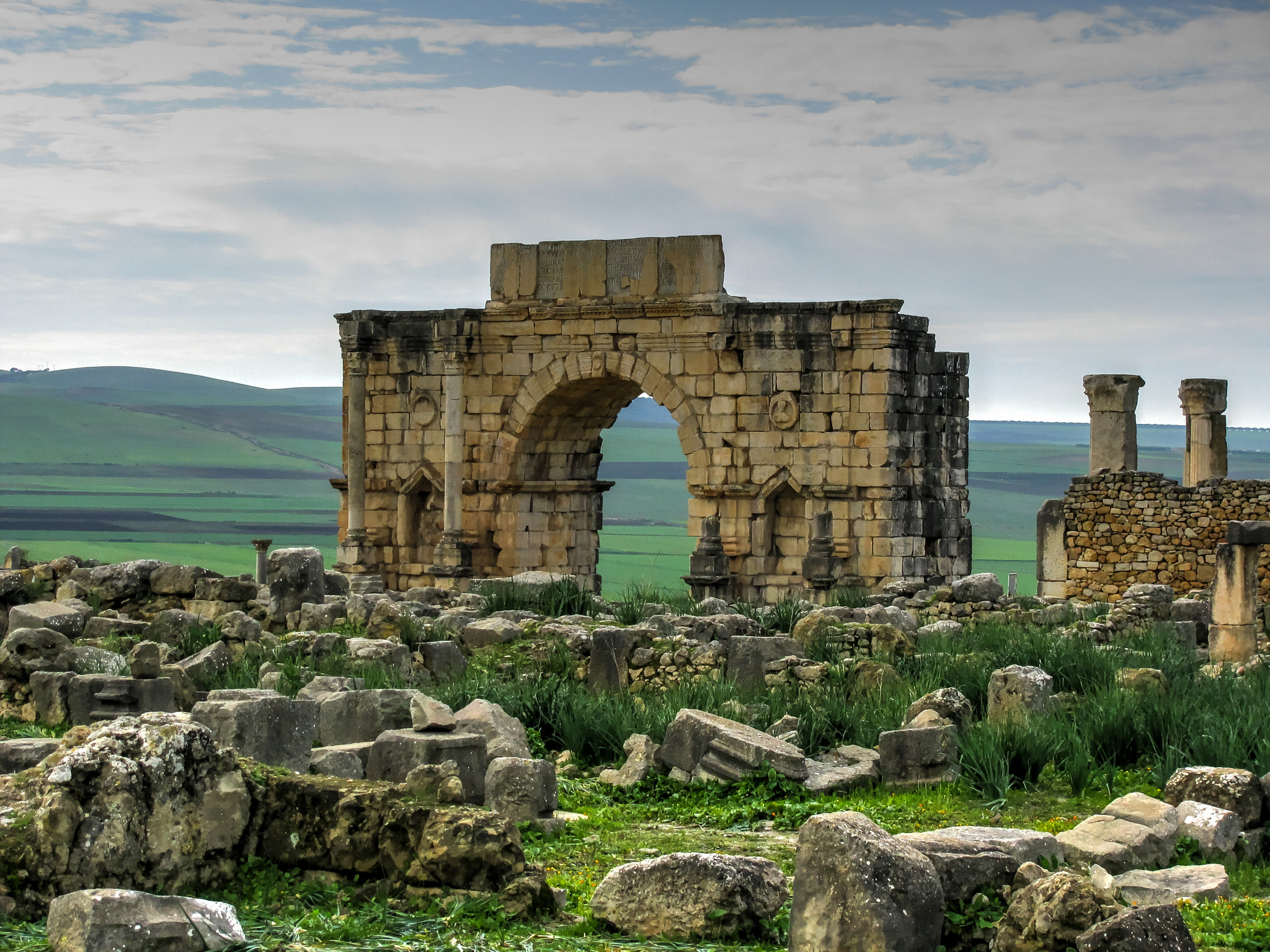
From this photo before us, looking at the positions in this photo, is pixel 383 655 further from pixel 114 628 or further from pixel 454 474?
pixel 454 474

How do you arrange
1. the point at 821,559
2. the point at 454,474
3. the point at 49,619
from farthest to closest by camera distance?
the point at 454,474 < the point at 821,559 < the point at 49,619

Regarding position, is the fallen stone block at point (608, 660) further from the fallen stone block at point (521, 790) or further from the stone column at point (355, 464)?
the stone column at point (355, 464)

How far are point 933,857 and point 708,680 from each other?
18.9ft

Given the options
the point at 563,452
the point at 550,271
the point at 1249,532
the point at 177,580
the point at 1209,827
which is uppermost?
the point at 550,271

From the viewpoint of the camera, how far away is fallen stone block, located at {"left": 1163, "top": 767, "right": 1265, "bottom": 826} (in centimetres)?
757

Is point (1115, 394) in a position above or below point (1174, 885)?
above

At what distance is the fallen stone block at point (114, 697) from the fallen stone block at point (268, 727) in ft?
5.29

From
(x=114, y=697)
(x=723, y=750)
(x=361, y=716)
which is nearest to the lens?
(x=723, y=750)

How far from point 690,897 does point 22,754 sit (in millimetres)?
3204

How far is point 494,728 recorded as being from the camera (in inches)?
361

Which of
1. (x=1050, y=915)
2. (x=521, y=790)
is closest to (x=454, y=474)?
(x=521, y=790)

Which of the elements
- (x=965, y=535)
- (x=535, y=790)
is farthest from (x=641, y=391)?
(x=535, y=790)

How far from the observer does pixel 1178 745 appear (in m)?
8.84

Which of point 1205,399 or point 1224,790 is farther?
point 1205,399
